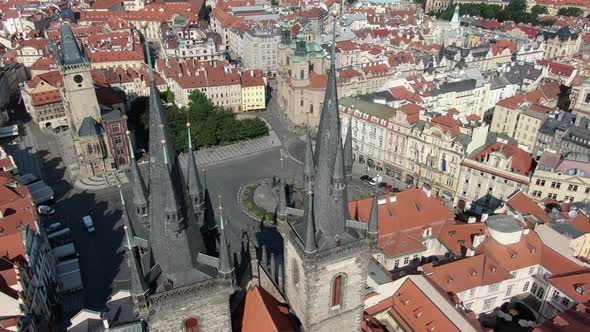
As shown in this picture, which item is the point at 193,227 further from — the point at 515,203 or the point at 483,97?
the point at 483,97

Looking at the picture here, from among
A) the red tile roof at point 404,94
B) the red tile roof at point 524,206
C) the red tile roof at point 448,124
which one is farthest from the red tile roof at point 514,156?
the red tile roof at point 404,94

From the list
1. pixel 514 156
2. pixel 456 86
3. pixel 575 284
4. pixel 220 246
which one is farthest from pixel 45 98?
pixel 575 284

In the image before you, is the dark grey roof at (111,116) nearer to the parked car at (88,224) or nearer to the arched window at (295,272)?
the parked car at (88,224)

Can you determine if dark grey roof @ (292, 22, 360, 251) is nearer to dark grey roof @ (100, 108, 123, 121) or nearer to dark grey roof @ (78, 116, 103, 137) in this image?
dark grey roof @ (100, 108, 123, 121)

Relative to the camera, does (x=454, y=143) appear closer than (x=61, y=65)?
Yes

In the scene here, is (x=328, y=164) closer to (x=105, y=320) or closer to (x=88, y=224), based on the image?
(x=105, y=320)

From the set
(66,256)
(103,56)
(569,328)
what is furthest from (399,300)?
(103,56)
